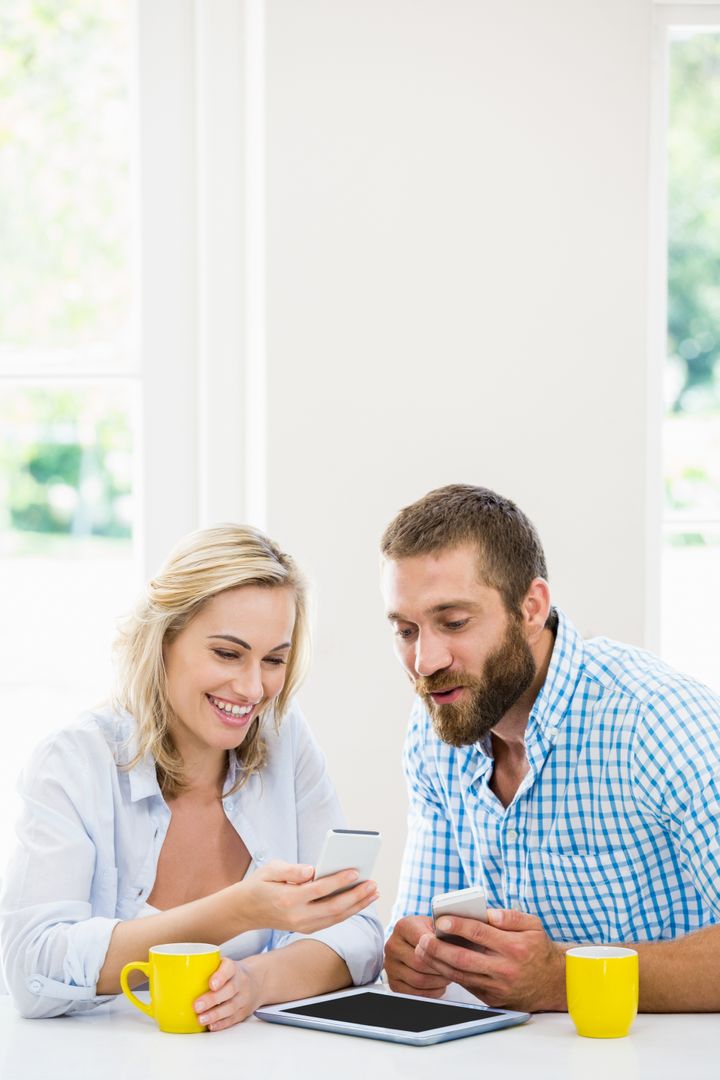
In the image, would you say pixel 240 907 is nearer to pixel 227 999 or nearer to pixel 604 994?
pixel 227 999

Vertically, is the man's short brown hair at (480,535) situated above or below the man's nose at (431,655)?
above

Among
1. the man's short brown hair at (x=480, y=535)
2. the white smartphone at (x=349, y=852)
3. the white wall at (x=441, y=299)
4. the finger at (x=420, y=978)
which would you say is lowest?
the finger at (x=420, y=978)

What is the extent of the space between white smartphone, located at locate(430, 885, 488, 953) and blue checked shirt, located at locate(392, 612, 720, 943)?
32 cm

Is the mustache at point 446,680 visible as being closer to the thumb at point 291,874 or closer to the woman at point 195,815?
the woman at point 195,815

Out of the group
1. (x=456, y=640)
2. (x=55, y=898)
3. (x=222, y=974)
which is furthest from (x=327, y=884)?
(x=456, y=640)

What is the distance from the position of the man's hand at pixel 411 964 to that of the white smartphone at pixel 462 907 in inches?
2.7

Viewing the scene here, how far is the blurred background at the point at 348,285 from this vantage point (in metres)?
2.71

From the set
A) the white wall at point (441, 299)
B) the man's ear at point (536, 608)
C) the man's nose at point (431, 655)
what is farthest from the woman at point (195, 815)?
the white wall at point (441, 299)

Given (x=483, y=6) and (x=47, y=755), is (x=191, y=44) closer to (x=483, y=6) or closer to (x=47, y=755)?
(x=483, y=6)

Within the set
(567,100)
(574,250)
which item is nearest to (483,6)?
(567,100)

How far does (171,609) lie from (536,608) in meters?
0.56

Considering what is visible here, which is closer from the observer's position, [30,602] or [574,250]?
[574,250]

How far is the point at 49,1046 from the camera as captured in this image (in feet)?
5.09

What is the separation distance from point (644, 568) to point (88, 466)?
4.04 ft
